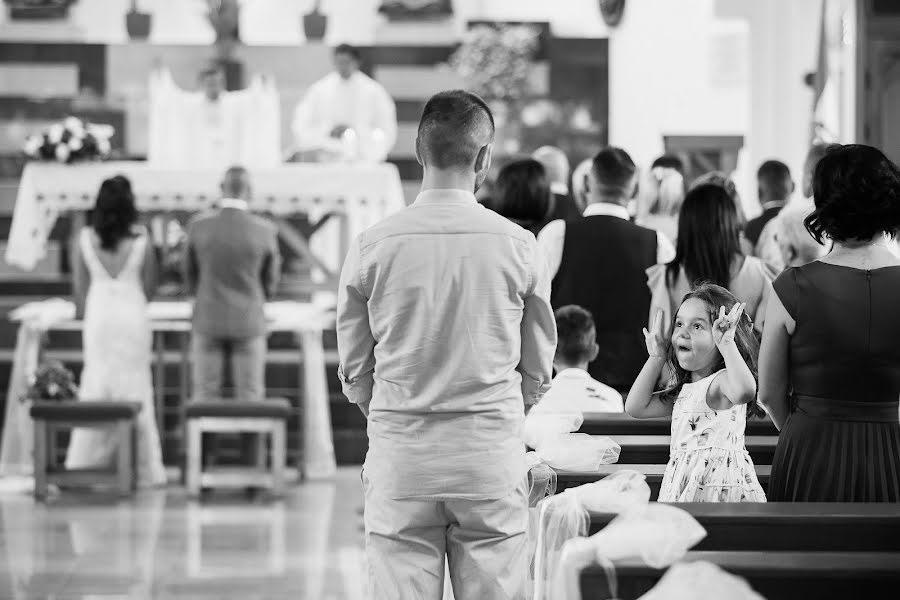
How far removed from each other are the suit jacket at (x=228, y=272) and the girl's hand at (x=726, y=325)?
4.85 metres

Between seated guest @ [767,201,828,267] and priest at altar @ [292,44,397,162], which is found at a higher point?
priest at altar @ [292,44,397,162]

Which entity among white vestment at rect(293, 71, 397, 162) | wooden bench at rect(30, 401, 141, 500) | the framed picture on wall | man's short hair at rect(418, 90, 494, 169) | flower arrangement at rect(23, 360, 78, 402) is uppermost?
the framed picture on wall

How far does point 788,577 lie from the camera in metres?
2.50

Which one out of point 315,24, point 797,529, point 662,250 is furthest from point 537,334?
point 315,24

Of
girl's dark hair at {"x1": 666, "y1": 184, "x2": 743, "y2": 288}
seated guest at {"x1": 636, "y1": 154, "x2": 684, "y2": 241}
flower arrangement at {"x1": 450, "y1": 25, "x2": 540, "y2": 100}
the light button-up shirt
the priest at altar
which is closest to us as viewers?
the light button-up shirt

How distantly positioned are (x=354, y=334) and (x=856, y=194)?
1123mm

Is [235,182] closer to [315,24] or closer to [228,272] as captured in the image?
[228,272]

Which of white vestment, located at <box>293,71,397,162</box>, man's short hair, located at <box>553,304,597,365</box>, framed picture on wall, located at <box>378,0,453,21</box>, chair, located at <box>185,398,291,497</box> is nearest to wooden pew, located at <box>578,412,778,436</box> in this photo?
man's short hair, located at <box>553,304,597,365</box>

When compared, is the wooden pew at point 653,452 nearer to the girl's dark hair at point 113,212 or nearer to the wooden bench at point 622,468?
the wooden bench at point 622,468

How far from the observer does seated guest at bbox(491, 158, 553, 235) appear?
218 inches

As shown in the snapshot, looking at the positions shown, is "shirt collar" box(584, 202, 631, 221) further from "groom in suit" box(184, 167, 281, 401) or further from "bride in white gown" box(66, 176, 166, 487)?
"bride in white gown" box(66, 176, 166, 487)

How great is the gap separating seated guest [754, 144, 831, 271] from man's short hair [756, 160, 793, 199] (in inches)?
17.0

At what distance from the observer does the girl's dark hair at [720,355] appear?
3426 millimetres

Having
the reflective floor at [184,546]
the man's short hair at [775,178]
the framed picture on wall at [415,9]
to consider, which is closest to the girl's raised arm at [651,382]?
Answer: the reflective floor at [184,546]
